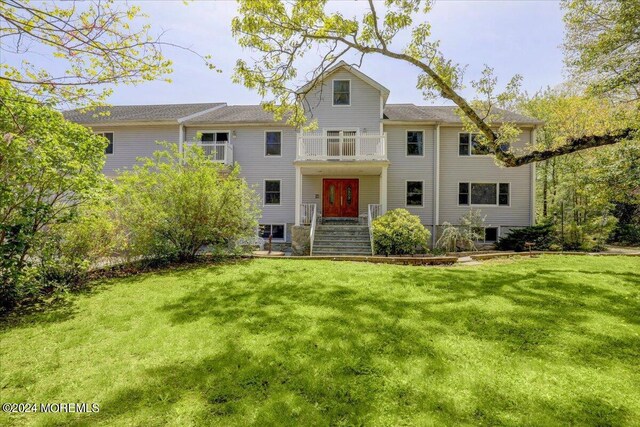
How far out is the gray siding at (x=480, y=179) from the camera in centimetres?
1574

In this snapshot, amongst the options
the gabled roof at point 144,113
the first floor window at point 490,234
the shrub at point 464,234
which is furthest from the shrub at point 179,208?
the first floor window at point 490,234

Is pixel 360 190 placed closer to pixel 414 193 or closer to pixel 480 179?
pixel 414 193

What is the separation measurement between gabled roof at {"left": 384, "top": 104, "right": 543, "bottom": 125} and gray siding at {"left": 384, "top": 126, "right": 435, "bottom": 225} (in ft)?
1.78

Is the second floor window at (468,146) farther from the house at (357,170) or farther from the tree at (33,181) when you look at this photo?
the tree at (33,181)

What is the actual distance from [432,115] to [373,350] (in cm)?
1556

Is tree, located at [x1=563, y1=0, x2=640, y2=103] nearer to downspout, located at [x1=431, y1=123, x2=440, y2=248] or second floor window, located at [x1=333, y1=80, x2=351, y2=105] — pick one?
downspout, located at [x1=431, y1=123, x2=440, y2=248]

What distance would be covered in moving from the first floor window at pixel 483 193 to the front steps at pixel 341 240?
20.8 feet

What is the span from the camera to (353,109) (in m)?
15.8

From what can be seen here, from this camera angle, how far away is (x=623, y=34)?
8992 mm

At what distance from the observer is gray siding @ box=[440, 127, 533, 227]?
620 inches

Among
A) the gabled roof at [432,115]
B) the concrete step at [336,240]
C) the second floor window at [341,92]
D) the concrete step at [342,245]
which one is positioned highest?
the second floor window at [341,92]

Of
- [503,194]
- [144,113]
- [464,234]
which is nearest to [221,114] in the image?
[144,113]

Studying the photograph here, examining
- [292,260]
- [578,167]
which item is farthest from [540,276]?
[578,167]

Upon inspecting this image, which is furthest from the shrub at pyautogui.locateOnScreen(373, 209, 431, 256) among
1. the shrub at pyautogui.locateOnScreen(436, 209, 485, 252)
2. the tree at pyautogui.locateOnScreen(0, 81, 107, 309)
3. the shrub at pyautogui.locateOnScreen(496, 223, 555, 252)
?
the tree at pyautogui.locateOnScreen(0, 81, 107, 309)
